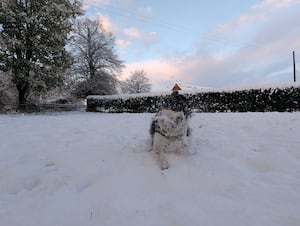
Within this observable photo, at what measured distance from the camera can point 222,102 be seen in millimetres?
13812

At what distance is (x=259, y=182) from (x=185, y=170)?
3.07 feet

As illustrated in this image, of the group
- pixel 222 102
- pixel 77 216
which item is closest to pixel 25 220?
pixel 77 216

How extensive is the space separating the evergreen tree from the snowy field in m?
12.3

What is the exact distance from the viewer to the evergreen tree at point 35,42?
16.5 metres

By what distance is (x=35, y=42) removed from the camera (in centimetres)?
1706

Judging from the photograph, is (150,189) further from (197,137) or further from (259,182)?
(197,137)

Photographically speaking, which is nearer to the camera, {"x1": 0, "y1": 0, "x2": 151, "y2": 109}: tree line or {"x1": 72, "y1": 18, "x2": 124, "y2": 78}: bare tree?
{"x1": 0, "y1": 0, "x2": 151, "y2": 109}: tree line

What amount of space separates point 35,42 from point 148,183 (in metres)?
15.8

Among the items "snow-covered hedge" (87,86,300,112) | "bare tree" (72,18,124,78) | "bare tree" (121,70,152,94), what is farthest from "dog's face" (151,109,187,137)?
"bare tree" (121,70,152,94)

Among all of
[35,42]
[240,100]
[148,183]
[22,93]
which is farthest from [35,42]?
[148,183]

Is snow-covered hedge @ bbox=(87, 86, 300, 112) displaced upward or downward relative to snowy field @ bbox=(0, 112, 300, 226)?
upward

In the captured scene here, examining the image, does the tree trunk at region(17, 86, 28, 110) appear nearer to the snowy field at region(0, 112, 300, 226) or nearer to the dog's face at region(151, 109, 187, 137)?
the snowy field at region(0, 112, 300, 226)

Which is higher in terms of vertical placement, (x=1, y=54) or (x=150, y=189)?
(x=1, y=54)

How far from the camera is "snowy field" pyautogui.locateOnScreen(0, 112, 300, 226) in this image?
292 cm
